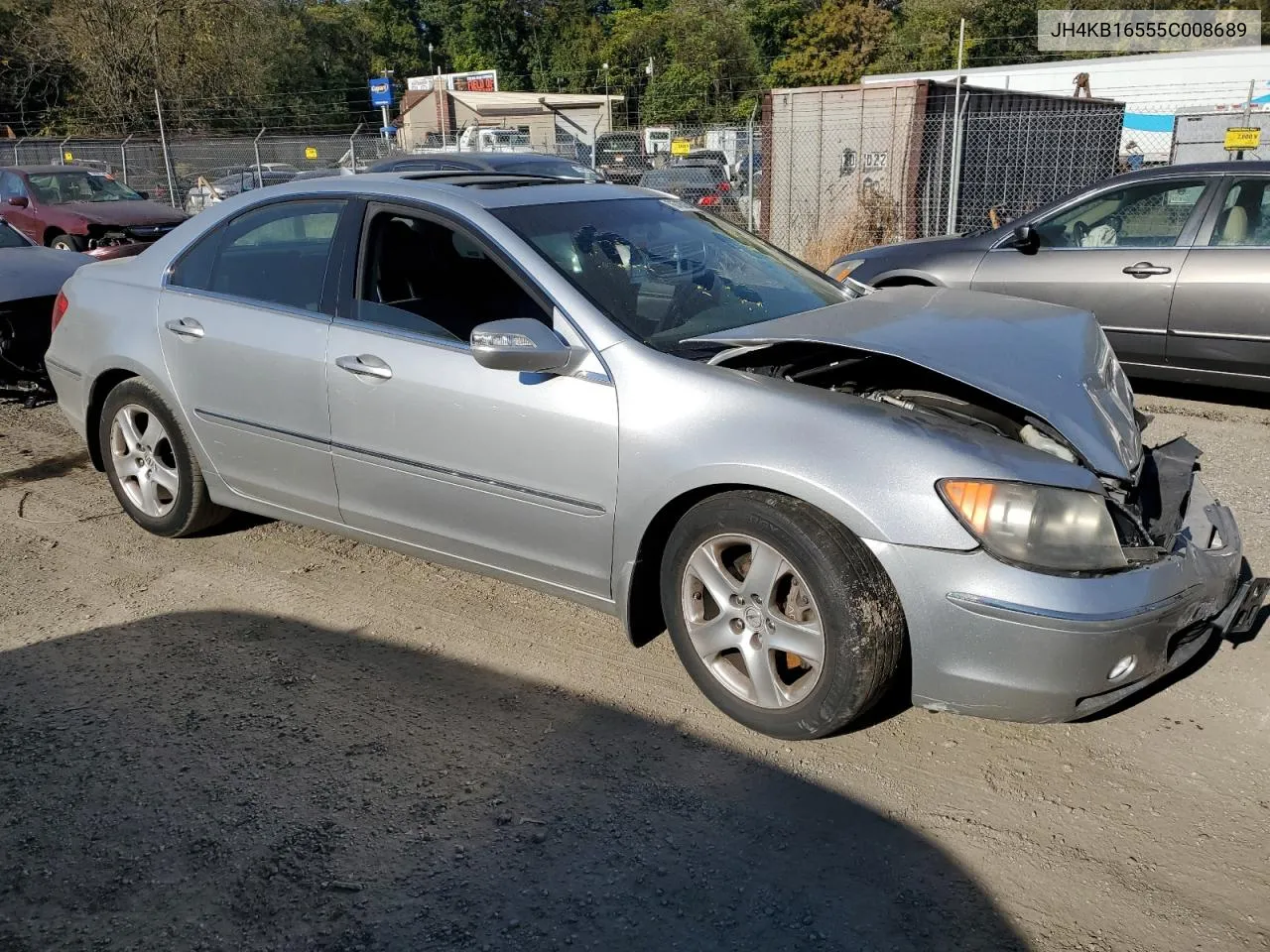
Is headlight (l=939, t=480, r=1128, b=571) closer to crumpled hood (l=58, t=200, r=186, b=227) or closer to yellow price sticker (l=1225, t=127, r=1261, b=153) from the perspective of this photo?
yellow price sticker (l=1225, t=127, r=1261, b=153)

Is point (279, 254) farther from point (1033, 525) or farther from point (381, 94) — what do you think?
point (381, 94)

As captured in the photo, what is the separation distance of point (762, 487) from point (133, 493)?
10.6 ft

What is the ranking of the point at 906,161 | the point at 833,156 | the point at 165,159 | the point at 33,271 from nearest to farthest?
the point at 33,271 < the point at 906,161 < the point at 833,156 < the point at 165,159

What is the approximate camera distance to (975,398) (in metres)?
3.19

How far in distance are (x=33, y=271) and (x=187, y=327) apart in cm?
363

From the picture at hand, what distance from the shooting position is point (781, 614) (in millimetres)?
3008

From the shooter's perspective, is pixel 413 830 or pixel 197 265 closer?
pixel 413 830

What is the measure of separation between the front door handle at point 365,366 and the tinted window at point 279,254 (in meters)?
0.33

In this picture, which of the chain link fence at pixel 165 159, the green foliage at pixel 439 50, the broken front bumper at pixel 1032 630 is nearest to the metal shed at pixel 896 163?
the broken front bumper at pixel 1032 630

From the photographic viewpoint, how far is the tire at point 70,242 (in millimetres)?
15234

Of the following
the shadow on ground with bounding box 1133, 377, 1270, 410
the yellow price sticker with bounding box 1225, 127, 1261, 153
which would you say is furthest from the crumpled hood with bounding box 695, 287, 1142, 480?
the yellow price sticker with bounding box 1225, 127, 1261, 153

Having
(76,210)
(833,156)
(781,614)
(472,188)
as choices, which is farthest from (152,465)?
(76,210)

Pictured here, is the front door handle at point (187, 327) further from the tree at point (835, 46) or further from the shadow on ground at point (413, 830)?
the tree at point (835, 46)

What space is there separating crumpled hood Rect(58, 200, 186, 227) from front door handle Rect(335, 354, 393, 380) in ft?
43.2
